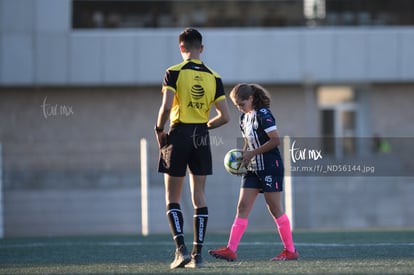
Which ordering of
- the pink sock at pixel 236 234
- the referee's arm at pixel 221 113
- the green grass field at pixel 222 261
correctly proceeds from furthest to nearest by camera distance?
the pink sock at pixel 236 234, the referee's arm at pixel 221 113, the green grass field at pixel 222 261

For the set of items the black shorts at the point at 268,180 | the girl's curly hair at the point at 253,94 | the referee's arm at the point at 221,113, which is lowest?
the black shorts at the point at 268,180

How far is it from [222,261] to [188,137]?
50.3 inches

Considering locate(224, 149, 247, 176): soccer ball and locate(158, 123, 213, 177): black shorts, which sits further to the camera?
locate(224, 149, 247, 176): soccer ball

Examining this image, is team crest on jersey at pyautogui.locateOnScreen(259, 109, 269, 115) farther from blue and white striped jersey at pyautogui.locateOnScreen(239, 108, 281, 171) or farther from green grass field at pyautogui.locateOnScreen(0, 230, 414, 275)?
green grass field at pyautogui.locateOnScreen(0, 230, 414, 275)

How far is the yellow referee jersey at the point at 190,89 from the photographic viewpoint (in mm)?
7172

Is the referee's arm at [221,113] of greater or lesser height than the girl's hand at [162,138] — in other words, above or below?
above

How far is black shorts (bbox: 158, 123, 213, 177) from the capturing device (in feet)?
23.6

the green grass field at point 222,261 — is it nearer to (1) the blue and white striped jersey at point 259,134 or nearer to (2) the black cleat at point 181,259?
(2) the black cleat at point 181,259

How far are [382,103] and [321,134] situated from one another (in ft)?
7.19

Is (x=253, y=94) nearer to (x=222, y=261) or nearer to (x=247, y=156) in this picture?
(x=247, y=156)

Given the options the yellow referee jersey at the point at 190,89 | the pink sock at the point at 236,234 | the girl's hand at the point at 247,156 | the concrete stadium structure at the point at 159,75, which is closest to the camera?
the yellow referee jersey at the point at 190,89

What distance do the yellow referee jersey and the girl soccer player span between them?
41cm

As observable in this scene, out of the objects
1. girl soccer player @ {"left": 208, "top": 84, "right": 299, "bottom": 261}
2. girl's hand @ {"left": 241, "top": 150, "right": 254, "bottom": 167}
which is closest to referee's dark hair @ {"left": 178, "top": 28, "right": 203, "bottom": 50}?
girl soccer player @ {"left": 208, "top": 84, "right": 299, "bottom": 261}

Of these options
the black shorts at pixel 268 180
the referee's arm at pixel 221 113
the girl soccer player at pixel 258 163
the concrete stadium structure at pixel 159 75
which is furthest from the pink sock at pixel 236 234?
the concrete stadium structure at pixel 159 75
